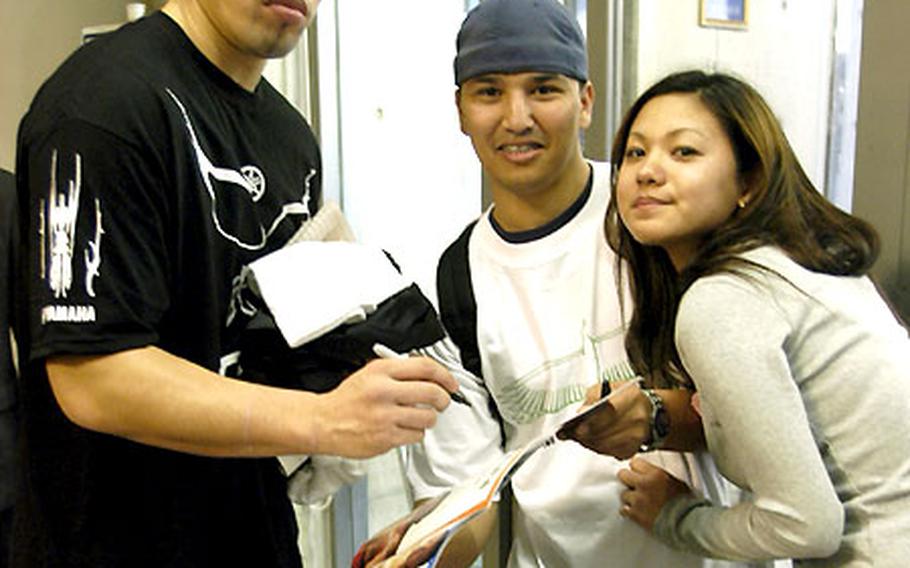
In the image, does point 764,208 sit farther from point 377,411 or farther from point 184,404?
point 184,404

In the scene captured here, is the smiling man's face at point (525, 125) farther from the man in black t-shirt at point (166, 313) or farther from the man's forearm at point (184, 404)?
the man's forearm at point (184, 404)

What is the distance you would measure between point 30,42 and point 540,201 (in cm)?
243

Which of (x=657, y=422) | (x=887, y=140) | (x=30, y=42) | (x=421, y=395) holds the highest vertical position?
(x=30, y=42)

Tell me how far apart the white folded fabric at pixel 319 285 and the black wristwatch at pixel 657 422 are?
36 cm

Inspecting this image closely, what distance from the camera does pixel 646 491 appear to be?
107 cm

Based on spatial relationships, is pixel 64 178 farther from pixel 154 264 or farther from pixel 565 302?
pixel 565 302

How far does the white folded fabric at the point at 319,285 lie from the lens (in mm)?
916

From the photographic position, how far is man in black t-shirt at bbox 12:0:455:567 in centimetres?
83

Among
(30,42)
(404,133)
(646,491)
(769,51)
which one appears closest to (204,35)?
(646,491)

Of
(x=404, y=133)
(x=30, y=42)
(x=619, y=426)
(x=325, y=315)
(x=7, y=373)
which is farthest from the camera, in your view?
(x=30, y=42)

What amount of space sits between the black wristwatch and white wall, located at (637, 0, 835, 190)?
556mm

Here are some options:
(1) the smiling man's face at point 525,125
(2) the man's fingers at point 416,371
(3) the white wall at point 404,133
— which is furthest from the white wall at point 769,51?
(3) the white wall at point 404,133

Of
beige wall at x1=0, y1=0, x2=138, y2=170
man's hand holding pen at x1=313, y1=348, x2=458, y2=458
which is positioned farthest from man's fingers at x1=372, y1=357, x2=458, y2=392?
beige wall at x1=0, y1=0, x2=138, y2=170

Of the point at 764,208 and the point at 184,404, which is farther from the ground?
the point at 764,208
